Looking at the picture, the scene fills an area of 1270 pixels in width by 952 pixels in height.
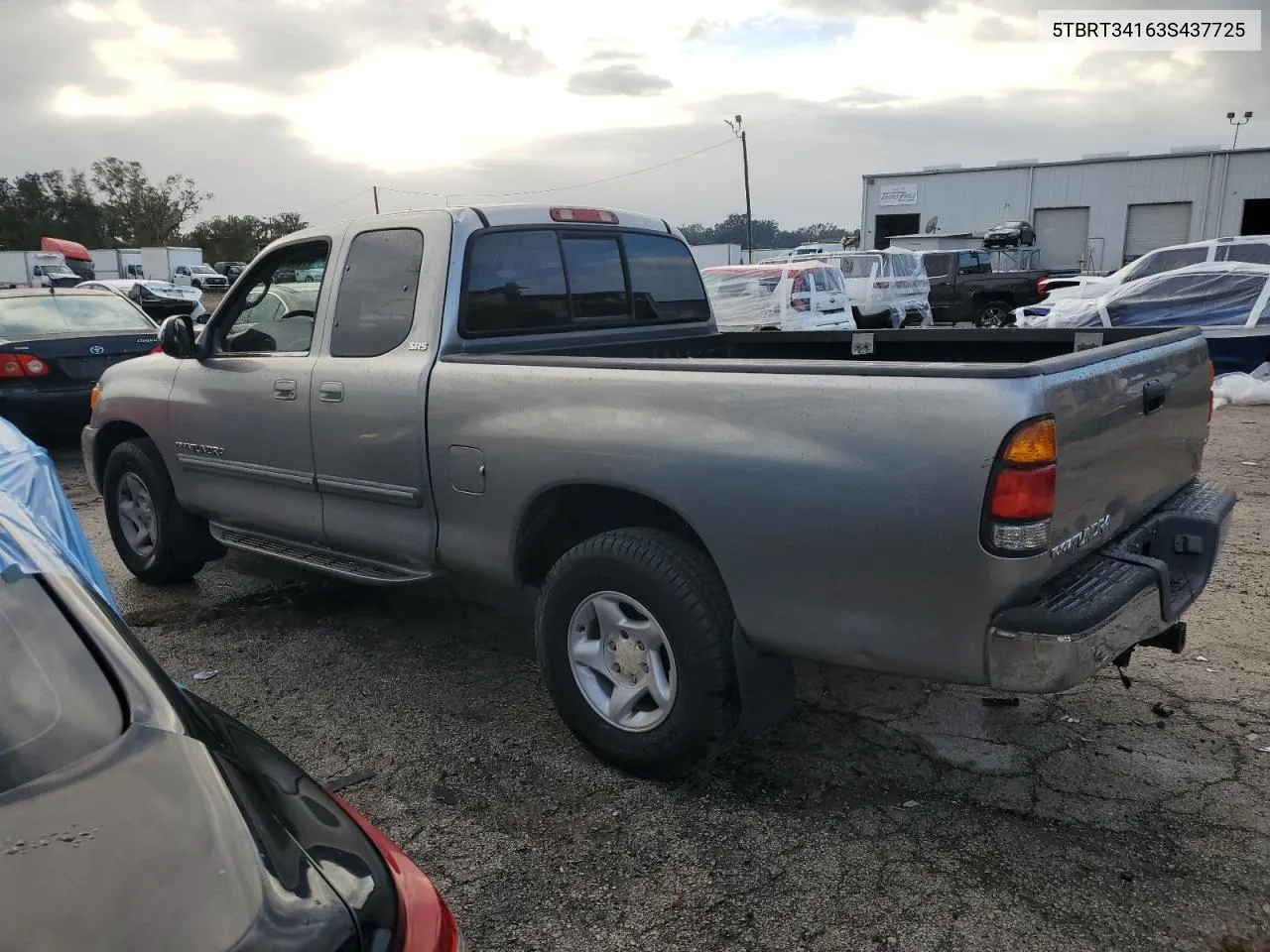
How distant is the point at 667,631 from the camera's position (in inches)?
120

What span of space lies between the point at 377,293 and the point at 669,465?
1.77m

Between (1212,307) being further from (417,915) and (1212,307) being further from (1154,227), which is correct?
(1154,227)

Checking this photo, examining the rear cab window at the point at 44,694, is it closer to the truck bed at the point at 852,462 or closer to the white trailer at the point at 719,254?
the truck bed at the point at 852,462

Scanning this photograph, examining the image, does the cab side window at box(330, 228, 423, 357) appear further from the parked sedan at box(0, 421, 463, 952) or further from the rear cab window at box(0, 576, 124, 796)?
the rear cab window at box(0, 576, 124, 796)

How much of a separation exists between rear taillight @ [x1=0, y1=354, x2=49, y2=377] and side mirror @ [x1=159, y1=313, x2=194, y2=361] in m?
4.89

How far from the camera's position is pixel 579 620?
3.34m

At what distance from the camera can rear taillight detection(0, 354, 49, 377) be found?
8656 millimetres

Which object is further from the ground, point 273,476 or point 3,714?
point 3,714

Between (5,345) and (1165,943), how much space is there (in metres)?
9.56

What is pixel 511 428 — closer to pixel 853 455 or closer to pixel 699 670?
pixel 699 670

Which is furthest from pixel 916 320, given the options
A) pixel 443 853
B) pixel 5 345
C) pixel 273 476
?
pixel 443 853

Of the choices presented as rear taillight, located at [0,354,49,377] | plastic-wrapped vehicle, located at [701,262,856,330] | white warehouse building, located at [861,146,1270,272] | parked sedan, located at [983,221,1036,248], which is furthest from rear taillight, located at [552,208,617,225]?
white warehouse building, located at [861,146,1270,272]

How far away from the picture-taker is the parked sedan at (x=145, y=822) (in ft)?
4.52

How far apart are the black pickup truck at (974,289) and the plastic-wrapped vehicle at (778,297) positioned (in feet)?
22.2
